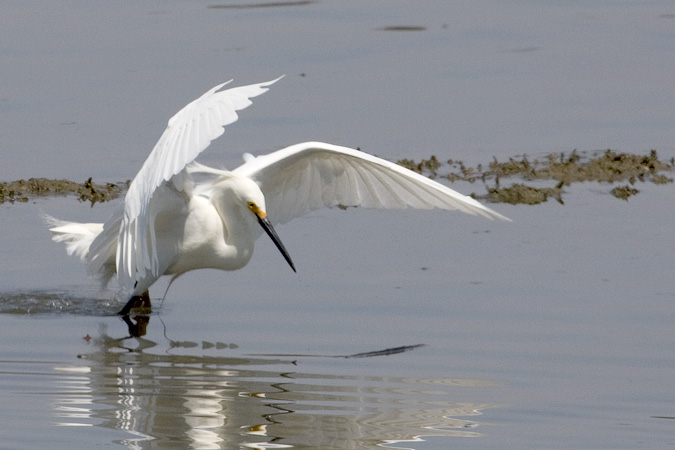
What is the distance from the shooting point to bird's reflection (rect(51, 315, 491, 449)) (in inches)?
208

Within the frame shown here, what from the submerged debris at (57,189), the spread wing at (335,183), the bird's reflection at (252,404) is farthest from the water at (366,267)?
the spread wing at (335,183)

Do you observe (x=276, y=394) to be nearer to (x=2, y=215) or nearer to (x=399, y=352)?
(x=399, y=352)

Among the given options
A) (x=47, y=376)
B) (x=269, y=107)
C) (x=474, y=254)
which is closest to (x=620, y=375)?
(x=474, y=254)

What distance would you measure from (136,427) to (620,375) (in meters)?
2.24

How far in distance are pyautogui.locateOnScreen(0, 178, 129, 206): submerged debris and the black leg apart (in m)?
2.02

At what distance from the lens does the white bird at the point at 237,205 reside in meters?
6.89

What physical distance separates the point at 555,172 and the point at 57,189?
3.76 m

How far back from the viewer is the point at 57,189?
31.3 ft

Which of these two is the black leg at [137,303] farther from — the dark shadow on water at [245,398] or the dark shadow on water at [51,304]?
the dark shadow on water at [245,398]

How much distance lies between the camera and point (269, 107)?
1171 cm

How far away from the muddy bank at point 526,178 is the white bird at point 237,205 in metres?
1.72

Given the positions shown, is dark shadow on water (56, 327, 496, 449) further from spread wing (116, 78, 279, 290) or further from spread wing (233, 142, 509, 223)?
spread wing (233, 142, 509, 223)

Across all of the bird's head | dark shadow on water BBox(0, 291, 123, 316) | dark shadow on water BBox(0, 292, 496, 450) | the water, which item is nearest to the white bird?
the bird's head

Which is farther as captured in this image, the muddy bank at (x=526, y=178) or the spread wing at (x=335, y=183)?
the muddy bank at (x=526, y=178)
